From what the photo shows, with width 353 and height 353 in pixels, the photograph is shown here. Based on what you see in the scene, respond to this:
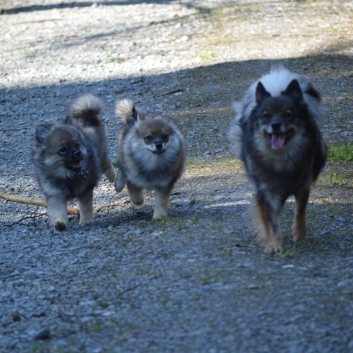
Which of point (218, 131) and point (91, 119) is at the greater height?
point (91, 119)

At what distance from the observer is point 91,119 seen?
8.86 metres

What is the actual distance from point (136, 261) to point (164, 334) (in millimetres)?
1564

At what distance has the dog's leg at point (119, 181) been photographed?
8.59 meters

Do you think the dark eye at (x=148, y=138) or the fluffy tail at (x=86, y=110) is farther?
the fluffy tail at (x=86, y=110)

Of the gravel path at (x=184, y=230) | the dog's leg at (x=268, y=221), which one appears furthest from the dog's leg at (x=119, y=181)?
the dog's leg at (x=268, y=221)

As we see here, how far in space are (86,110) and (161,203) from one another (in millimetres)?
1829

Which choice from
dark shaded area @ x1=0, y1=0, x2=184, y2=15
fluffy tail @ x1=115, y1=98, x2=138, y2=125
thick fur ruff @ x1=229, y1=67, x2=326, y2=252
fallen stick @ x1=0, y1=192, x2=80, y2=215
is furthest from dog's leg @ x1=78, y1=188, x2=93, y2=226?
dark shaded area @ x1=0, y1=0, x2=184, y2=15

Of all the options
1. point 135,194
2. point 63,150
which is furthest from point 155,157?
point 63,150

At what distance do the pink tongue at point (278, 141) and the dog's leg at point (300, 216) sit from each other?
0.66m

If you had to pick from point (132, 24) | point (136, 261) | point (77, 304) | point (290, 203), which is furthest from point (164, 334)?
point (132, 24)

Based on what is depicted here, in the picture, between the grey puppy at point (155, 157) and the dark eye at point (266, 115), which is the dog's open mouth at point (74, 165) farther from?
the dark eye at point (266, 115)

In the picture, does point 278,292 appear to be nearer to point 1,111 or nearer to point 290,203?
point 290,203

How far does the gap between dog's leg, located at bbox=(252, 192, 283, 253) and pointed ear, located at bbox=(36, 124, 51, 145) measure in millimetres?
2797

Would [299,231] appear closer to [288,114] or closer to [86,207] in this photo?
[288,114]
